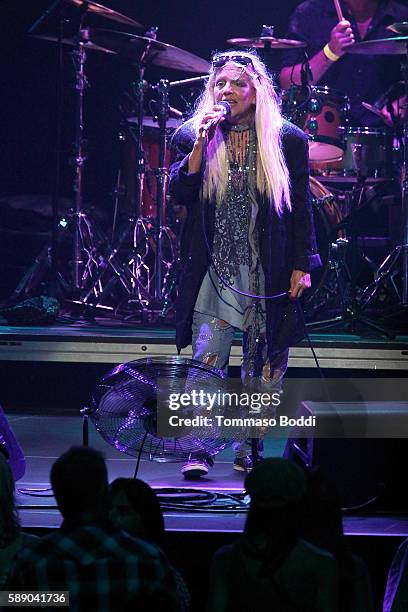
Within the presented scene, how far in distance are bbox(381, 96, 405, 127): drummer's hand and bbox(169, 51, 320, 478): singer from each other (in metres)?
4.28

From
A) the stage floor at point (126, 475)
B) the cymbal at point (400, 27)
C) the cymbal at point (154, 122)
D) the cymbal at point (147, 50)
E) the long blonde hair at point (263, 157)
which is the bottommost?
the stage floor at point (126, 475)

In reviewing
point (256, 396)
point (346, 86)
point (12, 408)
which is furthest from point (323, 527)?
point (346, 86)

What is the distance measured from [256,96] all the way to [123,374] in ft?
5.00

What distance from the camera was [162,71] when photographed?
386 inches

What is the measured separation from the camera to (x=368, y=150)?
358 inches

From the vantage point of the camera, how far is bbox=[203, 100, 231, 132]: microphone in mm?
4816

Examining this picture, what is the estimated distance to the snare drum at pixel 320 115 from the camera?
28.3ft

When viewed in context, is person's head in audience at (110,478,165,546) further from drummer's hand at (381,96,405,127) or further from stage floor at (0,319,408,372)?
drummer's hand at (381,96,405,127)

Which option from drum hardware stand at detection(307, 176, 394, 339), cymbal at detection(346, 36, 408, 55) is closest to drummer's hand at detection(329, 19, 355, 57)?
cymbal at detection(346, 36, 408, 55)

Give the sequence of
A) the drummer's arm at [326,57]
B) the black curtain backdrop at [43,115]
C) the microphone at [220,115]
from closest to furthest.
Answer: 1. the microphone at [220,115]
2. the drummer's arm at [326,57]
3. the black curtain backdrop at [43,115]

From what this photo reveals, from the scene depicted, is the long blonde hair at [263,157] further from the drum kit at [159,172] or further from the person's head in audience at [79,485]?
the drum kit at [159,172]

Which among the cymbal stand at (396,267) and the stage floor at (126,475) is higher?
the cymbal stand at (396,267)

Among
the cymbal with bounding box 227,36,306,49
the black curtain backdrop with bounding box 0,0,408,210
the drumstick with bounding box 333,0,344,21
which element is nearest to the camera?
the cymbal with bounding box 227,36,306,49

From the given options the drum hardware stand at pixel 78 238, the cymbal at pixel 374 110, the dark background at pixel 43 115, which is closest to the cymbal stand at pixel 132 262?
the drum hardware stand at pixel 78 238
